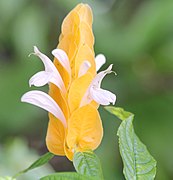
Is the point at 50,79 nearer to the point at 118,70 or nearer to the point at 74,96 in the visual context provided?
the point at 74,96

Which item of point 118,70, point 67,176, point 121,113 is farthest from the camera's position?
point 118,70

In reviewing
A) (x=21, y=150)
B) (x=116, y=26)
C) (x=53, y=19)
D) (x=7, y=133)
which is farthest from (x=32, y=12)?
(x=21, y=150)

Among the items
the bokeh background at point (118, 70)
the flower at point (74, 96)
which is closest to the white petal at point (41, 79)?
the flower at point (74, 96)

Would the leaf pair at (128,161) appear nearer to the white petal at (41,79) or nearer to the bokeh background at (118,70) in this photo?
the white petal at (41,79)

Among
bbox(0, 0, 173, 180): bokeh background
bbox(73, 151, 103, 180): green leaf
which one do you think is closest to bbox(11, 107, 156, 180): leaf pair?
bbox(73, 151, 103, 180): green leaf

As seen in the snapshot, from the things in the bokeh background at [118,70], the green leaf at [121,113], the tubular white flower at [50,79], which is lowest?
the bokeh background at [118,70]

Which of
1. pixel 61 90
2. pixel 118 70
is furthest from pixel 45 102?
pixel 118 70

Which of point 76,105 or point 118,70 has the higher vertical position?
point 76,105
